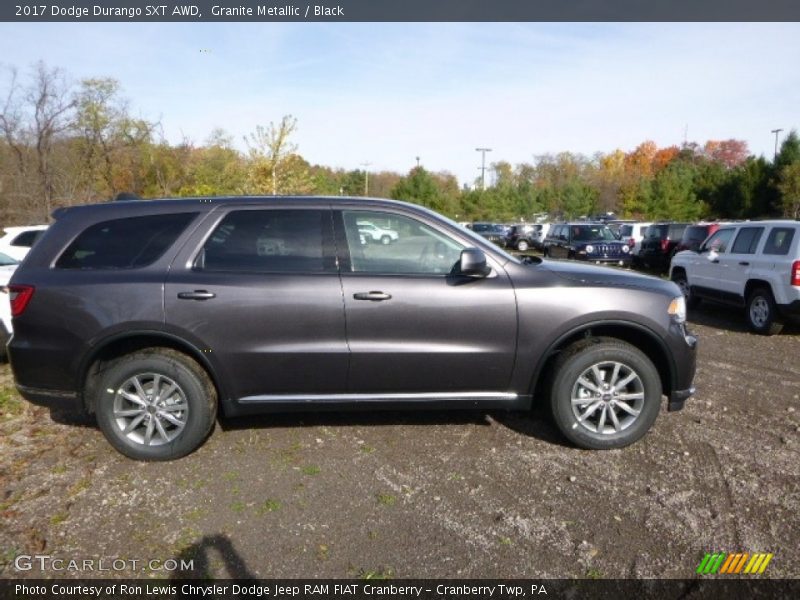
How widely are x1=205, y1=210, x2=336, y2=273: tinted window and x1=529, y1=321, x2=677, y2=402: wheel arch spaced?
1710 millimetres

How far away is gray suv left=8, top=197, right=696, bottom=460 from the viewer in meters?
3.84

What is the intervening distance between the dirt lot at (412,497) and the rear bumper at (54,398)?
430 mm

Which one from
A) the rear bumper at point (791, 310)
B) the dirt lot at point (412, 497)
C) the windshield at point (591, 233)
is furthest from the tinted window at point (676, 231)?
the dirt lot at point (412, 497)

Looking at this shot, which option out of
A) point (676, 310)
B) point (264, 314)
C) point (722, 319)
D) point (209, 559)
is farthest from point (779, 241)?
point (209, 559)

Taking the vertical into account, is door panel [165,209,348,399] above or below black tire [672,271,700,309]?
above

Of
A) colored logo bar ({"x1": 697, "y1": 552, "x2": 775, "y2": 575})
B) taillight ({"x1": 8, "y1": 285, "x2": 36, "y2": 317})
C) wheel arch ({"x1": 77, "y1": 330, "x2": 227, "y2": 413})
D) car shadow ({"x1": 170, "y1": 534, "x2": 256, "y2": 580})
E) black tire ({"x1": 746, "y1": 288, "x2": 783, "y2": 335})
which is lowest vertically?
car shadow ({"x1": 170, "y1": 534, "x2": 256, "y2": 580})

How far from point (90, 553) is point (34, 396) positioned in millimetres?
1515

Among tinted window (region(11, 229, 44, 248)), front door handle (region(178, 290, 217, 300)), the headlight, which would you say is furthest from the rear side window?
tinted window (region(11, 229, 44, 248))

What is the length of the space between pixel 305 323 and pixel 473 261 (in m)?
1.24

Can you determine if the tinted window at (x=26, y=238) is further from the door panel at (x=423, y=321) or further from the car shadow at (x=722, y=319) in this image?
the car shadow at (x=722, y=319)

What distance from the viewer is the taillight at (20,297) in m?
3.83

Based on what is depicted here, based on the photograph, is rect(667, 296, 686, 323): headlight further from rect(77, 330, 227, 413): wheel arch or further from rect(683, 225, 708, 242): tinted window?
rect(683, 225, 708, 242): tinted window

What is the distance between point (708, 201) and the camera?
42.5 meters

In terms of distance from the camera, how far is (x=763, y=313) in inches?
327
